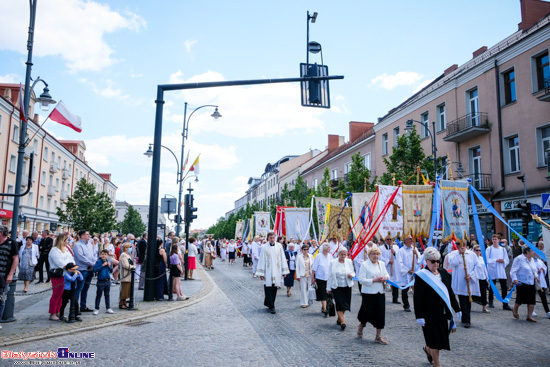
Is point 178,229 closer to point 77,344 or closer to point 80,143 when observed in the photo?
point 77,344

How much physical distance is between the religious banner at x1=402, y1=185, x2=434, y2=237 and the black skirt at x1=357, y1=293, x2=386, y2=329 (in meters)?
6.58

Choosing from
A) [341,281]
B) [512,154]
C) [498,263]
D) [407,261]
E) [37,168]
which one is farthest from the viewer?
[37,168]

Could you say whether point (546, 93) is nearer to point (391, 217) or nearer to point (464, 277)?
point (391, 217)

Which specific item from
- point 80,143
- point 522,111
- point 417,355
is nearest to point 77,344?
point 417,355

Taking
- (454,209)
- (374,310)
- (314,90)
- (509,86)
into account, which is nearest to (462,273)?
(454,209)

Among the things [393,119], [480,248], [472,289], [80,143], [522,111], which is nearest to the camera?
[472,289]

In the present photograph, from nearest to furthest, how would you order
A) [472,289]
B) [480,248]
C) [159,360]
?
[159,360]
[472,289]
[480,248]

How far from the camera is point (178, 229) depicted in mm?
24328

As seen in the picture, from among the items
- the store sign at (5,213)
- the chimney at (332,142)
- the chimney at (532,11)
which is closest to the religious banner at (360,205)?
the chimney at (532,11)

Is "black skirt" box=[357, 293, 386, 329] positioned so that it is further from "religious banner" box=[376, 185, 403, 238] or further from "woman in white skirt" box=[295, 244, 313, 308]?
"religious banner" box=[376, 185, 403, 238]

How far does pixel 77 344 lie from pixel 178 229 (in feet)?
56.6

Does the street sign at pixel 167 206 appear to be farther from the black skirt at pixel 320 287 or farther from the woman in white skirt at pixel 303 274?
the black skirt at pixel 320 287

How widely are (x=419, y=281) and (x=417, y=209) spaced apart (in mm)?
8053

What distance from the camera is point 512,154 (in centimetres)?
2253
